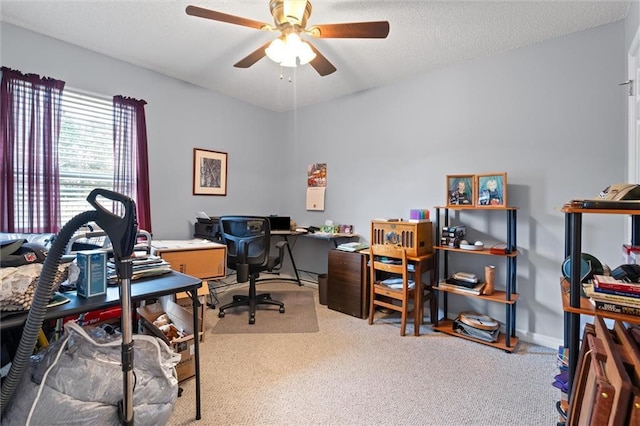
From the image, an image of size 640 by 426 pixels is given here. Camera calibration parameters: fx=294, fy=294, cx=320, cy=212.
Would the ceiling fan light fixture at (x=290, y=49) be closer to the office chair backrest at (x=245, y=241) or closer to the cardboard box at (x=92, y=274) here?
the office chair backrest at (x=245, y=241)

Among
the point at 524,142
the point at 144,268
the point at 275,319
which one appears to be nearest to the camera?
the point at 144,268

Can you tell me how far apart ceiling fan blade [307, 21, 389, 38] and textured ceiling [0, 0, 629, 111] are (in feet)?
0.89

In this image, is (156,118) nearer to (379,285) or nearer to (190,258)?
(190,258)

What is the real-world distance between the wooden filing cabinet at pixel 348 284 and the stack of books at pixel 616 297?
2076mm

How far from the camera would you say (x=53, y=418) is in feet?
3.39

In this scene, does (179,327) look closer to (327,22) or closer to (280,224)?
(280,224)

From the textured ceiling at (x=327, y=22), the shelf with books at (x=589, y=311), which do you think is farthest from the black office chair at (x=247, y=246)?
the shelf with books at (x=589, y=311)

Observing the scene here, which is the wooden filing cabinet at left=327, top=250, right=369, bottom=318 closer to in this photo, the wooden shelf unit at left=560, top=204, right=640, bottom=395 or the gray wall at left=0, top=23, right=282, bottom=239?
the gray wall at left=0, top=23, right=282, bottom=239

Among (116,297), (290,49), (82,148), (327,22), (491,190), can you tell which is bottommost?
(116,297)

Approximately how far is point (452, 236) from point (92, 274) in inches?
104

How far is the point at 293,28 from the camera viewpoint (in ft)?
6.37

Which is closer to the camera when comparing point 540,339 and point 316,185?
point 540,339

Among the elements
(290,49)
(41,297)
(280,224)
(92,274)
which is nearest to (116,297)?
(92,274)

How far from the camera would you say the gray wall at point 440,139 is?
229 centimetres
